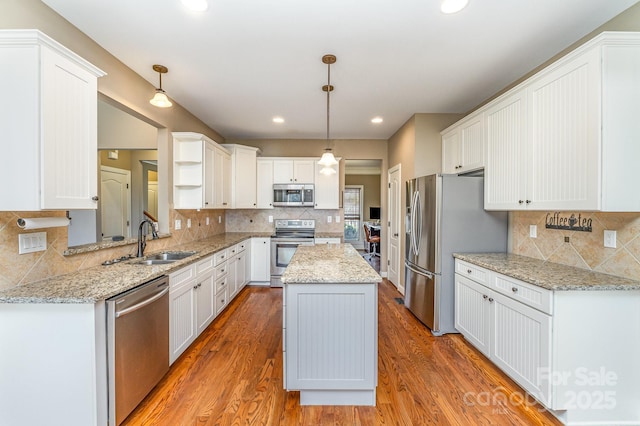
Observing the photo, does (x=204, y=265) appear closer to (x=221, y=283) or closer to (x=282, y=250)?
(x=221, y=283)

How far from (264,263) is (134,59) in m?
3.22

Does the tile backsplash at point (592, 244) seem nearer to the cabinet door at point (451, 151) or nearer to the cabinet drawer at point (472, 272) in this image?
the cabinet drawer at point (472, 272)

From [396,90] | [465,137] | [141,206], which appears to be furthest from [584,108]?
[141,206]

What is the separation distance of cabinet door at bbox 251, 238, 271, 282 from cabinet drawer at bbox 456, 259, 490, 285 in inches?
116

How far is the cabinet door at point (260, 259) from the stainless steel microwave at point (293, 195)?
29.3 inches

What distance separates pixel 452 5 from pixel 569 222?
189 cm

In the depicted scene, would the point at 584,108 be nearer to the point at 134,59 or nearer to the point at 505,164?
the point at 505,164

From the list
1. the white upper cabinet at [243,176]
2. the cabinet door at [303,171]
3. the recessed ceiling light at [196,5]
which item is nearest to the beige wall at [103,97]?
the recessed ceiling light at [196,5]

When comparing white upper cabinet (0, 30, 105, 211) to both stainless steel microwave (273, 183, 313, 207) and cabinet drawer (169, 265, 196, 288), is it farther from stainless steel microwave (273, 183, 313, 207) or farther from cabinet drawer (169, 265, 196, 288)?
stainless steel microwave (273, 183, 313, 207)

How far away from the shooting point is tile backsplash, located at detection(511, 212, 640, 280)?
1.81 m

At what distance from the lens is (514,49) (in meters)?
2.27

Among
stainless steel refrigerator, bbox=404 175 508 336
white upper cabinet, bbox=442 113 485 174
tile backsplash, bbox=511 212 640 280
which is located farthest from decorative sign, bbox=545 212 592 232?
white upper cabinet, bbox=442 113 485 174

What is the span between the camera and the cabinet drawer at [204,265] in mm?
2744

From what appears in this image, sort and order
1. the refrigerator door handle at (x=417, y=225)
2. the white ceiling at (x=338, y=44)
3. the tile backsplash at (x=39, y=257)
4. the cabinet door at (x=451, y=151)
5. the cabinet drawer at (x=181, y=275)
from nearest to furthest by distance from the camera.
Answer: the tile backsplash at (x=39, y=257) < the white ceiling at (x=338, y=44) < the cabinet drawer at (x=181, y=275) < the refrigerator door handle at (x=417, y=225) < the cabinet door at (x=451, y=151)
